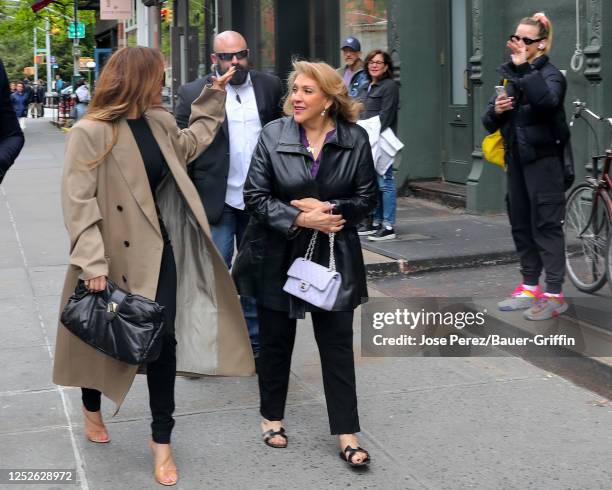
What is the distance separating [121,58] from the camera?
163 inches

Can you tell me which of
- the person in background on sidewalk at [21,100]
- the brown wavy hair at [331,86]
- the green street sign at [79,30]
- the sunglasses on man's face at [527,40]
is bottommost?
the brown wavy hair at [331,86]

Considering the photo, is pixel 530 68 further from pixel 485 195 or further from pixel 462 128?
pixel 462 128

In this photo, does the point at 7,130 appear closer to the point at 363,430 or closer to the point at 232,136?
the point at 232,136

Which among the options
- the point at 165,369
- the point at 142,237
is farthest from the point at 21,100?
the point at 165,369

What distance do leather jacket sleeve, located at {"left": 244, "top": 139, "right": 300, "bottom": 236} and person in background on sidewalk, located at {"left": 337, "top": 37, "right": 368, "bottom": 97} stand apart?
5238 mm

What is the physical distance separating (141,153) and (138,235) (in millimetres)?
357

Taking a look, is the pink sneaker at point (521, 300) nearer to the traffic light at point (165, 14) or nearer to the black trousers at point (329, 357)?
the black trousers at point (329, 357)

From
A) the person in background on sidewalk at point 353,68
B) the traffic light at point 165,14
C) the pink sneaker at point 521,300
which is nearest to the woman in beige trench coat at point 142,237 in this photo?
the pink sneaker at point 521,300

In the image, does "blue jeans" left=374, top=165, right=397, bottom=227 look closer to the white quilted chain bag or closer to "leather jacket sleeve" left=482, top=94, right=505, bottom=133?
"leather jacket sleeve" left=482, top=94, right=505, bottom=133

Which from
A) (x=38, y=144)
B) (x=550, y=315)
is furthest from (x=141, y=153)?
(x=38, y=144)

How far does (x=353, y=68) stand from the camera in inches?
392

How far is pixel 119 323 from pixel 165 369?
12.9 inches

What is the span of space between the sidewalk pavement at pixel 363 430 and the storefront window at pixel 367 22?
23.2ft

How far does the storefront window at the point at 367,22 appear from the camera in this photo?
12.6 m
